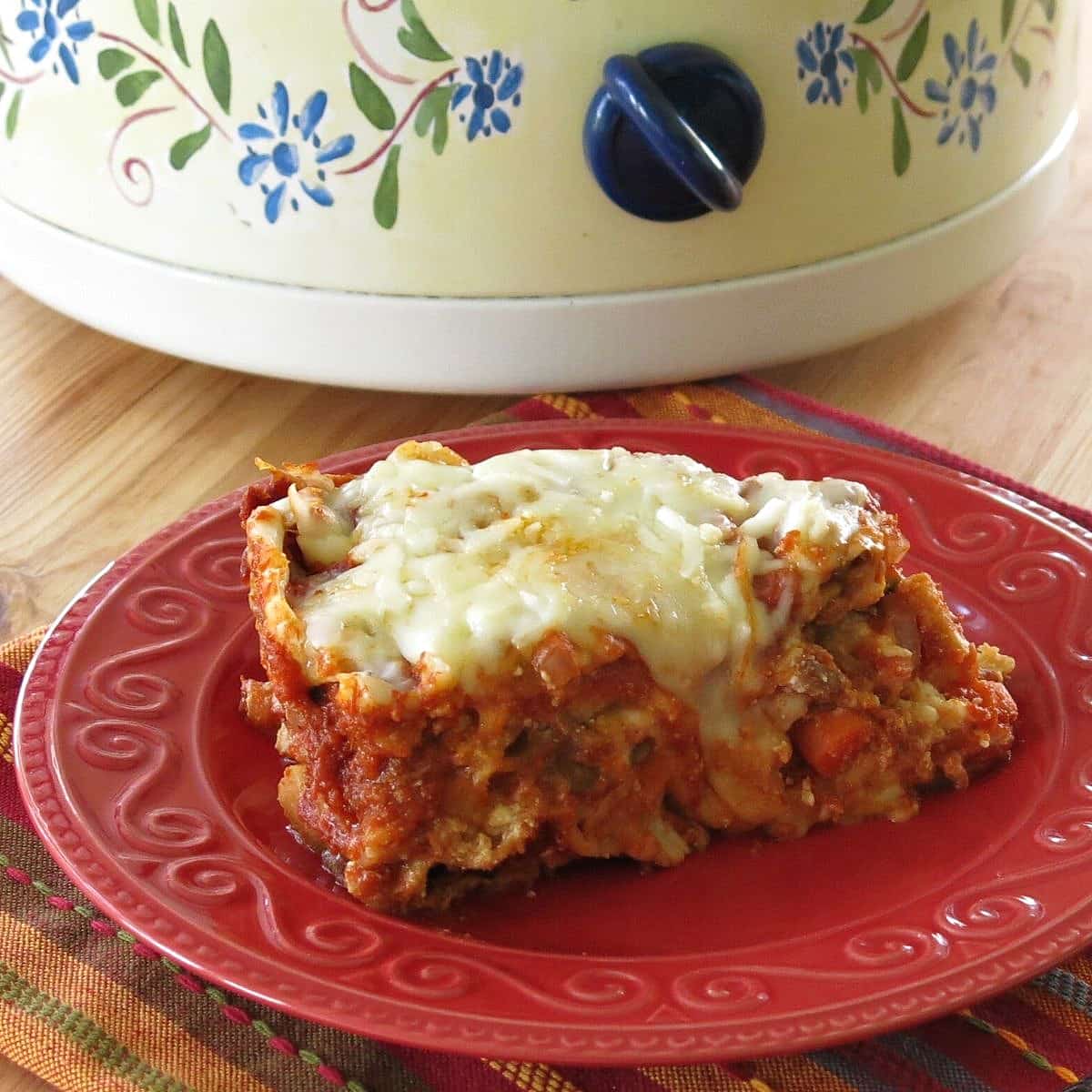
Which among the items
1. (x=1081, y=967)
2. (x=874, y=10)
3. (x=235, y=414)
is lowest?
(x=235, y=414)

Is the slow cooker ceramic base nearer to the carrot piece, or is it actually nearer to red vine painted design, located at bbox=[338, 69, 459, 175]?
red vine painted design, located at bbox=[338, 69, 459, 175]

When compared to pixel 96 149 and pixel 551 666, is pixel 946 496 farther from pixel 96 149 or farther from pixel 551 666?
pixel 96 149

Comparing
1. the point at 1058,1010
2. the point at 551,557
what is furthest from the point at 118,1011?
the point at 1058,1010

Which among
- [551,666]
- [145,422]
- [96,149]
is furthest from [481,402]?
[551,666]

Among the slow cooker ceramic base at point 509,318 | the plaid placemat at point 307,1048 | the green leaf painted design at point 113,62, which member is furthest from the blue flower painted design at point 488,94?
the plaid placemat at point 307,1048

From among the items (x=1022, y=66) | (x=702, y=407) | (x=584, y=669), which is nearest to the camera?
(x=584, y=669)

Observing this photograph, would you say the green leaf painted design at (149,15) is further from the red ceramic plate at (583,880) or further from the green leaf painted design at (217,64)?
the red ceramic plate at (583,880)

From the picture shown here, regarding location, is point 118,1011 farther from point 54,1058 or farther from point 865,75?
point 865,75
